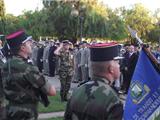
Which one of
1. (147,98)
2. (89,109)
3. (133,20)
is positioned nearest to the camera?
(89,109)

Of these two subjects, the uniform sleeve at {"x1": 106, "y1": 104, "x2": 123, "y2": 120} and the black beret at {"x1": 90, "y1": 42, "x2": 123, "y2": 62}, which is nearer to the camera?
the uniform sleeve at {"x1": 106, "y1": 104, "x2": 123, "y2": 120}

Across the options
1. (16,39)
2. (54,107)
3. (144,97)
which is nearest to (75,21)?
(54,107)

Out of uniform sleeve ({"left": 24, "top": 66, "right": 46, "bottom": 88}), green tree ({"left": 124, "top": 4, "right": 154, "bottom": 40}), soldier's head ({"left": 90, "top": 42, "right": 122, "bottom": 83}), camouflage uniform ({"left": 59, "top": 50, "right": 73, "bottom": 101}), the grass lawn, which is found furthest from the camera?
green tree ({"left": 124, "top": 4, "right": 154, "bottom": 40})

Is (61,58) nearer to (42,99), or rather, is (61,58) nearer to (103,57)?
(42,99)

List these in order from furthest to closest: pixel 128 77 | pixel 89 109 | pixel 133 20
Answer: pixel 133 20 < pixel 128 77 < pixel 89 109

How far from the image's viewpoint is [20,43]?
19.4 ft

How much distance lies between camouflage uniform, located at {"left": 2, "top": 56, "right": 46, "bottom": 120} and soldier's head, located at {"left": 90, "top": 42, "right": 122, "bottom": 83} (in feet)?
6.32

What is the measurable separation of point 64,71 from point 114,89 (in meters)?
9.84

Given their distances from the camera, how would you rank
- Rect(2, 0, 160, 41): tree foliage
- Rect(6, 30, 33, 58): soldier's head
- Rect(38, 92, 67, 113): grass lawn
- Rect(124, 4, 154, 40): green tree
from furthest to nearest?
Rect(124, 4, 154, 40): green tree
Rect(2, 0, 160, 41): tree foliage
Rect(38, 92, 67, 113): grass lawn
Rect(6, 30, 33, 58): soldier's head

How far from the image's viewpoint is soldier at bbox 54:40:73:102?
13.5 m

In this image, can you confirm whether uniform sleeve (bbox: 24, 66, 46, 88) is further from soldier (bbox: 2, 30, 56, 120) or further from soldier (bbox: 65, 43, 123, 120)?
soldier (bbox: 65, 43, 123, 120)

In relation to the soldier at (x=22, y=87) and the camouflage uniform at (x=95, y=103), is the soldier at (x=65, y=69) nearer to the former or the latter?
the soldier at (x=22, y=87)

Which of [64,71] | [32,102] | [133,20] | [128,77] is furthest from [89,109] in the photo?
[133,20]

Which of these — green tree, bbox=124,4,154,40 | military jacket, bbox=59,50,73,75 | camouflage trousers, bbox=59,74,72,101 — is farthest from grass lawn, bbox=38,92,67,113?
green tree, bbox=124,4,154,40
